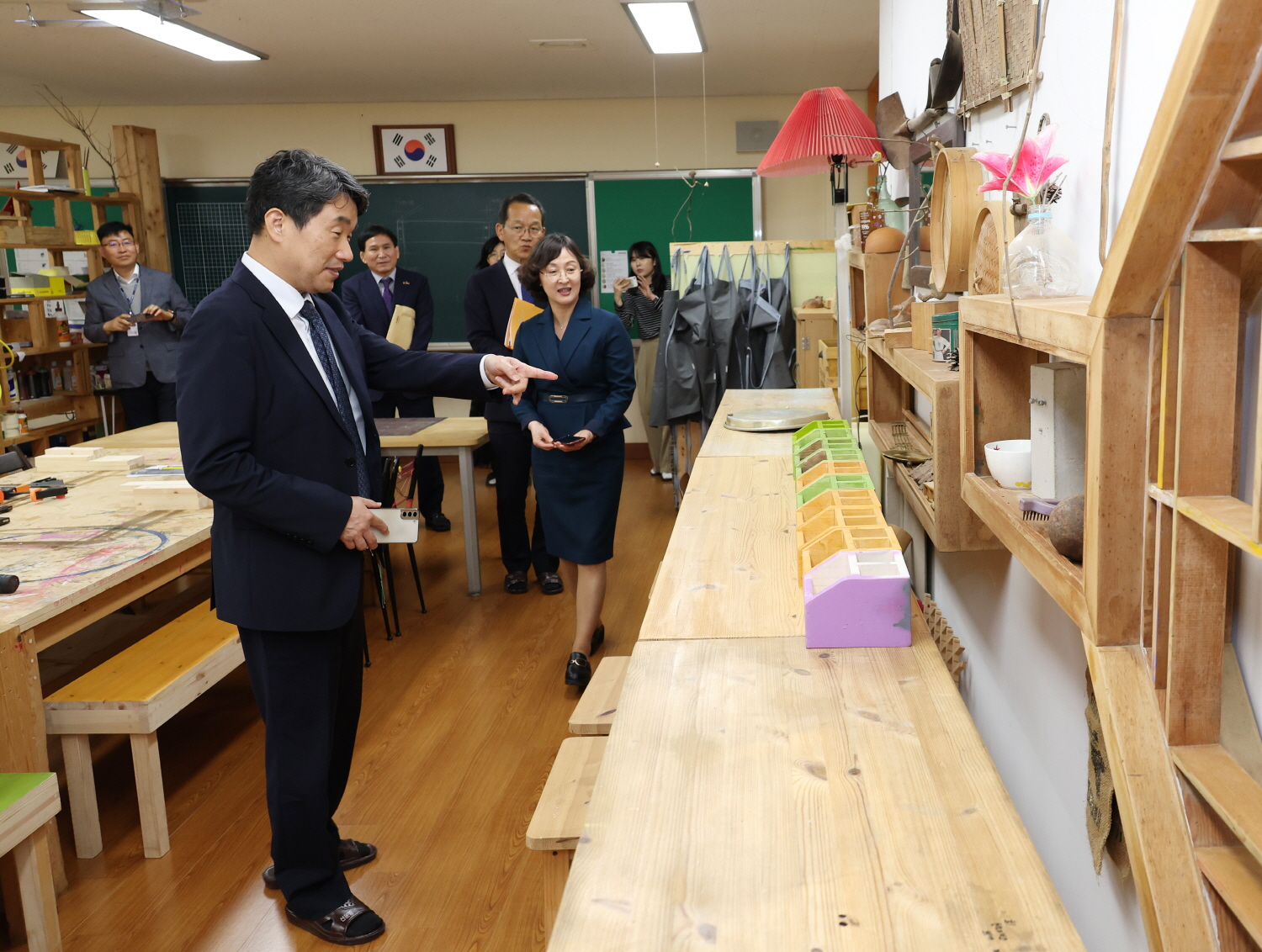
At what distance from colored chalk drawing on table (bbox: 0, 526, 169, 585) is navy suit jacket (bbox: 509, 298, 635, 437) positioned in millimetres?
1278

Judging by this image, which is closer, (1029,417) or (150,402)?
(1029,417)

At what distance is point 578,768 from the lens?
1965 millimetres

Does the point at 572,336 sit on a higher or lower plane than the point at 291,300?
lower

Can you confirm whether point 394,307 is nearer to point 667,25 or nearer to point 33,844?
point 667,25

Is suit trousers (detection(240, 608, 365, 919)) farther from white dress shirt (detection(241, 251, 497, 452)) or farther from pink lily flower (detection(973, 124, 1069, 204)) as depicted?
pink lily flower (detection(973, 124, 1069, 204))

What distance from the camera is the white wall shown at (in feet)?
4.54

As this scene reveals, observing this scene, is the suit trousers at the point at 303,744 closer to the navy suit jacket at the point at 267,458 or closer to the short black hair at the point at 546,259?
the navy suit jacket at the point at 267,458

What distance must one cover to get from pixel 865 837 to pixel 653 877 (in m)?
0.25

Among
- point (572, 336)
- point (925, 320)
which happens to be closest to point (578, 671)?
point (572, 336)

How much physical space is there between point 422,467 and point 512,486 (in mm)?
1414

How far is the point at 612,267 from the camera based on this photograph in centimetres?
793

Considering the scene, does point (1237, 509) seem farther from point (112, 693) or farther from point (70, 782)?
point (70, 782)

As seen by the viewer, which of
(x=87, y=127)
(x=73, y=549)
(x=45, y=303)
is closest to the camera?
(x=73, y=549)

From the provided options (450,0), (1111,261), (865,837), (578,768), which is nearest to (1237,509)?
(1111,261)
